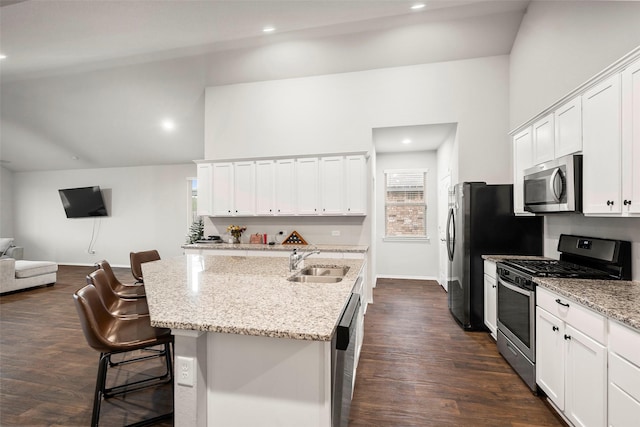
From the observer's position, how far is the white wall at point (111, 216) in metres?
7.73

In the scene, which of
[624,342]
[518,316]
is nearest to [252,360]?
[624,342]

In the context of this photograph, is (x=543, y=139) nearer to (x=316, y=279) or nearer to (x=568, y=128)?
(x=568, y=128)

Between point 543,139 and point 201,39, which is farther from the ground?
point 201,39

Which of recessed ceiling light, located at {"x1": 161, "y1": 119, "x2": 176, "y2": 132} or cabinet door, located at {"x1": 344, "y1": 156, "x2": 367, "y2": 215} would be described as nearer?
cabinet door, located at {"x1": 344, "y1": 156, "x2": 367, "y2": 215}

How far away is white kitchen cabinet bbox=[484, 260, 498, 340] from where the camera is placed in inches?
123

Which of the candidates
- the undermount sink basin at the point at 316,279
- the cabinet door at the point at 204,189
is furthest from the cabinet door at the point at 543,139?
the cabinet door at the point at 204,189

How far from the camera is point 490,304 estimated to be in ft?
10.7

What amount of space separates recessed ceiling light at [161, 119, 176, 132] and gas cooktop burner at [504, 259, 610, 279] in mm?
6468

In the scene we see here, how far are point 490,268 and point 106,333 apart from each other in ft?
11.4

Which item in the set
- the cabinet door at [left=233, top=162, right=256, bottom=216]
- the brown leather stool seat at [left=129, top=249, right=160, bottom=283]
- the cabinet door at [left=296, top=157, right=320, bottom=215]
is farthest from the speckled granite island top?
the cabinet door at [left=233, top=162, right=256, bottom=216]

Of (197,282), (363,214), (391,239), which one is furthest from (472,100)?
(197,282)

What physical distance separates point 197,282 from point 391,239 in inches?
196

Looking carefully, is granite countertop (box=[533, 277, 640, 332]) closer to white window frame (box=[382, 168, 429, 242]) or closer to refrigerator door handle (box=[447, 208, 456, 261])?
refrigerator door handle (box=[447, 208, 456, 261])

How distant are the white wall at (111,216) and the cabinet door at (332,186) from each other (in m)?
4.55
